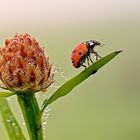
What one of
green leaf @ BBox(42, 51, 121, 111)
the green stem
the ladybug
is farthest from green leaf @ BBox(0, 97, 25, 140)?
the ladybug

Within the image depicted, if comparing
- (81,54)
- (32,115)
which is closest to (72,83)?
(32,115)

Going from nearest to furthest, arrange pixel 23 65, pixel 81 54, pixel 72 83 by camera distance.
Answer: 1. pixel 23 65
2. pixel 72 83
3. pixel 81 54

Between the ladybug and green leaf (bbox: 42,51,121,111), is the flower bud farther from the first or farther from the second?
the ladybug

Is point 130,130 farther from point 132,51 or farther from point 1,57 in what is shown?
point 1,57

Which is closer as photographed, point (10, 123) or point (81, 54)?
point (10, 123)

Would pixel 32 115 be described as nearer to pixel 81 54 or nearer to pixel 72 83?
pixel 72 83

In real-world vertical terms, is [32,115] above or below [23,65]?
below
